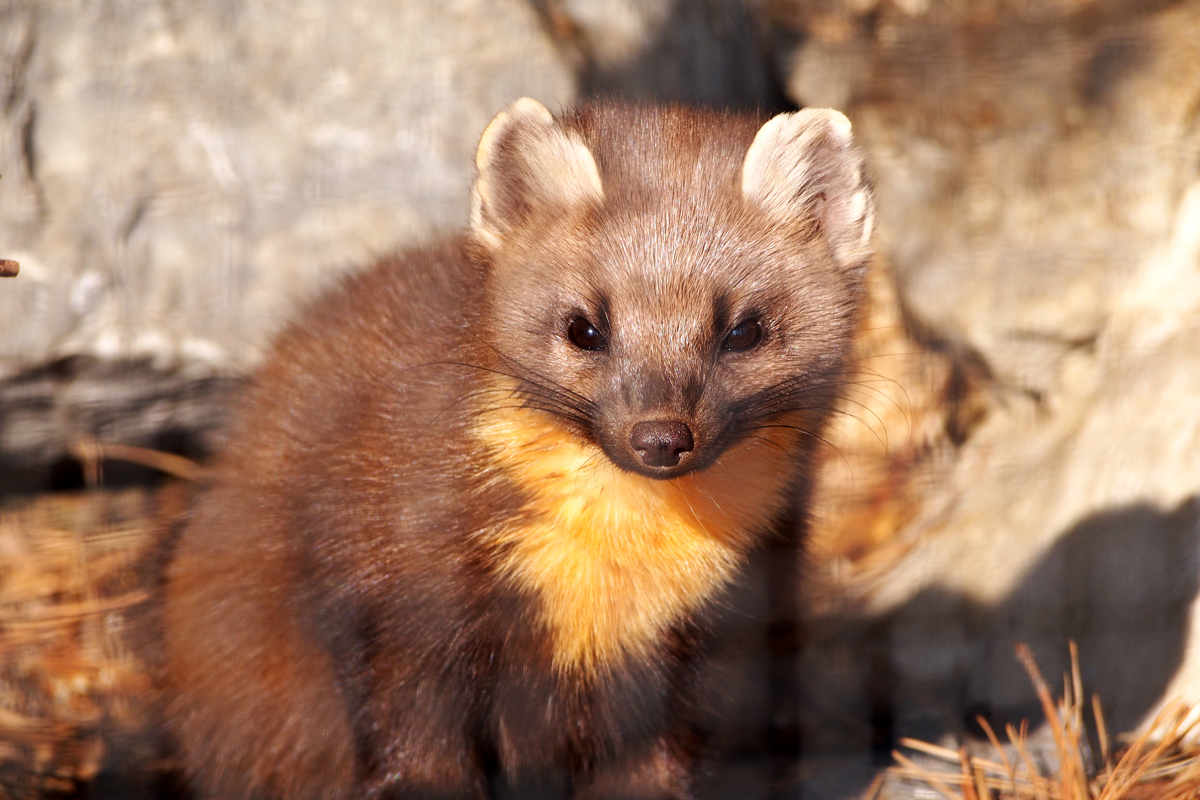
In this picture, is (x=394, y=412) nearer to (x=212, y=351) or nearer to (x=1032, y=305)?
(x=212, y=351)

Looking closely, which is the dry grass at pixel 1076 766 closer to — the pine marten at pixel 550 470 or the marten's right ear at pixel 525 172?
the pine marten at pixel 550 470

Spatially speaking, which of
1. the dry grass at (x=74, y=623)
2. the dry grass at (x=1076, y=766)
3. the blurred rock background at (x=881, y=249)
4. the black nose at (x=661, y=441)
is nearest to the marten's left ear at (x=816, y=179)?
the black nose at (x=661, y=441)

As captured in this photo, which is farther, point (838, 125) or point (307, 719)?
point (307, 719)

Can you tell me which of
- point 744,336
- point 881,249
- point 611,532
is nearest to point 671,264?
point 744,336

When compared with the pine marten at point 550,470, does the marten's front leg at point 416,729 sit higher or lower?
lower

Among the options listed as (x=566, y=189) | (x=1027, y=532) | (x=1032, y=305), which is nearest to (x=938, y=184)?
(x=1032, y=305)
